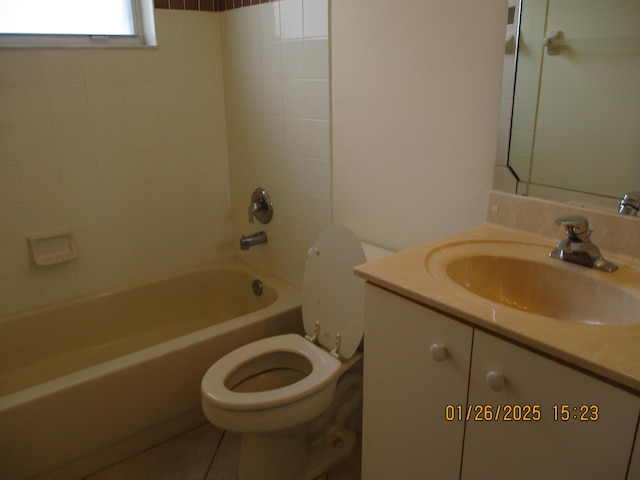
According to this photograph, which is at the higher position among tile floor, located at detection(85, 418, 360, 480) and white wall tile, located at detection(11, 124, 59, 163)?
white wall tile, located at detection(11, 124, 59, 163)

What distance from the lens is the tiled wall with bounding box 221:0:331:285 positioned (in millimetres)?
1988

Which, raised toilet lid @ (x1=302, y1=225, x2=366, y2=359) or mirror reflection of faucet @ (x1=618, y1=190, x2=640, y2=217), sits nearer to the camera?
mirror reflection of faucet @ (x1=618, y1=190, x2=640, y2=217)

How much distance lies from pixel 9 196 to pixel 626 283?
85.5 inches

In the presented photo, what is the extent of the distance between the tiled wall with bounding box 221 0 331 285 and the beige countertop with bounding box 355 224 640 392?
912 millimetres

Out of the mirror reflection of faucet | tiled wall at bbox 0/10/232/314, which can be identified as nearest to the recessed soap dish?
tiled wall at bbox 0/10/232/314

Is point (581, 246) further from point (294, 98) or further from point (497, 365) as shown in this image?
point (294, 98)

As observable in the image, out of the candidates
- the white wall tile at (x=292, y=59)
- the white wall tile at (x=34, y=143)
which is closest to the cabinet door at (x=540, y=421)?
the white wall tile at (x=292, y=59)

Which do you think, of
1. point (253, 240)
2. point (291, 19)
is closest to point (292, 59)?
point (291, 19)

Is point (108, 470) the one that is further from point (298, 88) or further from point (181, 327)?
point (298, 88)

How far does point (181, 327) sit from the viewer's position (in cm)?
257

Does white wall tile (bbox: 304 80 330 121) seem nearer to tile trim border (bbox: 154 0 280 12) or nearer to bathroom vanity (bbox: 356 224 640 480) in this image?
tile trim border (bbox: 154 0 280 12)

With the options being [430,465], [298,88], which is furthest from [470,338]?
[298,88]

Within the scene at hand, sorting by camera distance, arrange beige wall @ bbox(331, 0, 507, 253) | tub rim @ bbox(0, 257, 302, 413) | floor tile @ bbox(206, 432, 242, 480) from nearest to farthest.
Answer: beige wall @ bbox(331, 0, 507, 253)
tub rim @ bbox(0, 257, 302, 413)
floor tile @ bbox(206, 432, 242, 480)

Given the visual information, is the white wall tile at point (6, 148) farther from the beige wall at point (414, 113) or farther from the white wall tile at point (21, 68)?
the beige wall at point (414, 113)
